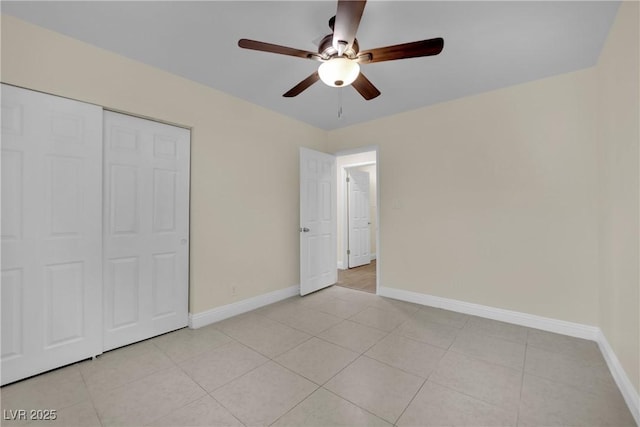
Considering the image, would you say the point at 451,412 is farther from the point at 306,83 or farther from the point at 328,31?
the point at 328,31

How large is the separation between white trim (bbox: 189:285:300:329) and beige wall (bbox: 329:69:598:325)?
1.41 m

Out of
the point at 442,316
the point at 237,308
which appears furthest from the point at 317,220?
the point at 442,316

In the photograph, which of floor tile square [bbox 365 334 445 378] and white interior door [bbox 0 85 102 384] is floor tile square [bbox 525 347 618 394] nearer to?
floor tile square [bbox 365 334 445 378]

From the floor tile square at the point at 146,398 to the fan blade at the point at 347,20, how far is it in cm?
238

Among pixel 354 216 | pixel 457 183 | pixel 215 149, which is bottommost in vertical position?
pixel 354 216

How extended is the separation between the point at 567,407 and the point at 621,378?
1.73 feet

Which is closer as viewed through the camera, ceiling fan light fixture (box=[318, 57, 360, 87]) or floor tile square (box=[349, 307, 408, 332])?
ceiling fan light fixture (box=[318, 57, 360, 87])

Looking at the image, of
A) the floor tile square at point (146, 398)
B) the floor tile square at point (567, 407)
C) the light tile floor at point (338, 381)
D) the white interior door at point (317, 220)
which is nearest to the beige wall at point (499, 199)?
the light tile floor at point (338, 381)

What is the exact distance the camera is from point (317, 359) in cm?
218

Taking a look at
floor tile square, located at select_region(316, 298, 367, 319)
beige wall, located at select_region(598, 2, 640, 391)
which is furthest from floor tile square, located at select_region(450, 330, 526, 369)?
floor tile square, located at select_region(316, 298, 367, 319)

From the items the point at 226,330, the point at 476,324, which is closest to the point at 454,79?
the point at 476,324

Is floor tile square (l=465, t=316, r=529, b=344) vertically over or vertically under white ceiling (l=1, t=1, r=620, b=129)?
under

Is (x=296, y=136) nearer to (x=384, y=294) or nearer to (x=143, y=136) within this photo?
(x=143, y=136)

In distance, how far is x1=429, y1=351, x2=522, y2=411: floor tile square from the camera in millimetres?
1721
